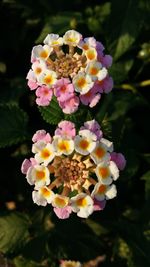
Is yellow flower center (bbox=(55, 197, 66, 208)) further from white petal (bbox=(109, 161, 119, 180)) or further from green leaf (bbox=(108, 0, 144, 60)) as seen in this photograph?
green leaf (bbox=(108, 0, 144, 60))

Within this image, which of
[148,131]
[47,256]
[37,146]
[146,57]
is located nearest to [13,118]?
[37,146]

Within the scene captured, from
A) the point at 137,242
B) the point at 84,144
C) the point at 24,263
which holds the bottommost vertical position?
the point at 137,242

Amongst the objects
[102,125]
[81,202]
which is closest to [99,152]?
[81,202]

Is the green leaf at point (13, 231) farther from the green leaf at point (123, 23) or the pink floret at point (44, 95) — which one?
the green leaf at point (123, 23)

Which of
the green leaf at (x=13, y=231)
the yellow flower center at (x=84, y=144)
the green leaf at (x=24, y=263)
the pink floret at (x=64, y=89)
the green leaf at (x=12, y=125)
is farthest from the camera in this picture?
the green leaf at (x=24, y=263)

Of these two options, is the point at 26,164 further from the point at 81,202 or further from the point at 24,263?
the point at 24,263

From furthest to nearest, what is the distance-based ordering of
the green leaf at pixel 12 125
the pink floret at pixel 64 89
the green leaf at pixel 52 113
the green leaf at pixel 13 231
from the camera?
the green leaf at pixel 13 231 → the green leaf at pixel 12 125 → the green leaf at pixel 52 113 → the pink floret at pixel 64 89

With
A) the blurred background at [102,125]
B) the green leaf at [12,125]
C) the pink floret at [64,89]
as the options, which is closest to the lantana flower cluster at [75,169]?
the pink floret at [64,89]
